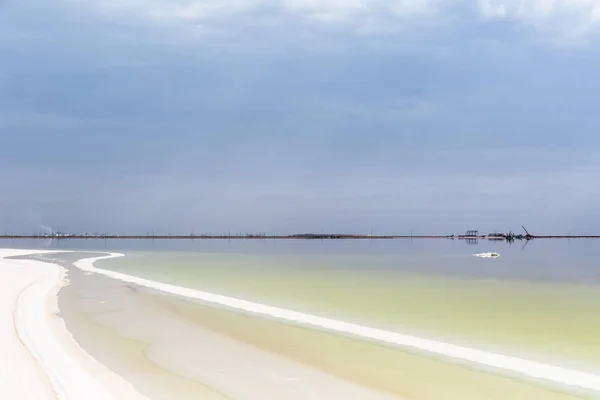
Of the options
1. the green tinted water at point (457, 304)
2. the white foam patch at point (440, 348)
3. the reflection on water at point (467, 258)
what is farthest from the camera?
the reflection on water at point (467, 258)

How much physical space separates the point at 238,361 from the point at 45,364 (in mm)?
3333

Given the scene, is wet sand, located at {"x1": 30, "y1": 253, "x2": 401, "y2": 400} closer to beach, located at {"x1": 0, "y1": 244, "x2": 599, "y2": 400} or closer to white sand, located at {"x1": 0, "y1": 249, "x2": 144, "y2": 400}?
beach, located at {"x1": 0, "y1": 244, "x2": 599, "y2": 400}

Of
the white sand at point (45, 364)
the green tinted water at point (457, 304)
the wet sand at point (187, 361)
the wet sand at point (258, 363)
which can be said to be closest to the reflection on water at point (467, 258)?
the green tinted water at point (457, 304)

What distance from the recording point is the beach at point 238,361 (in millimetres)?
8992

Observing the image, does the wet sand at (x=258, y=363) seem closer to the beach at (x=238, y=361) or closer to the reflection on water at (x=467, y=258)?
the beach at (x=238, y=361)

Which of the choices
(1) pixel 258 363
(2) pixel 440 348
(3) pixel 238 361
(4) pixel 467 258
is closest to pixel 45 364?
(3) pixel 238 361

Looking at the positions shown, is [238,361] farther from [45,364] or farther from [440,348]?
[440,348]

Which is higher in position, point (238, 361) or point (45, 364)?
point (45, 364)

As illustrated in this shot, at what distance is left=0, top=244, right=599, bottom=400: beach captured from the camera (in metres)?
8.99

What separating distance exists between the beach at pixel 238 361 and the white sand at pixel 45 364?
19 millimetres

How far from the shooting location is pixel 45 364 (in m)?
9.83

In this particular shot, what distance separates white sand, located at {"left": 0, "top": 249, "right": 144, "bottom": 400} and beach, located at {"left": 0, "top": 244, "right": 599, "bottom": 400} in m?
0.02

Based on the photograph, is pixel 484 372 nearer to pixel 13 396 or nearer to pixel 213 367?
pixel 213 367

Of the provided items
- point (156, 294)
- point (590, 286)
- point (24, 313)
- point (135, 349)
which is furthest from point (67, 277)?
point (590, 286)
